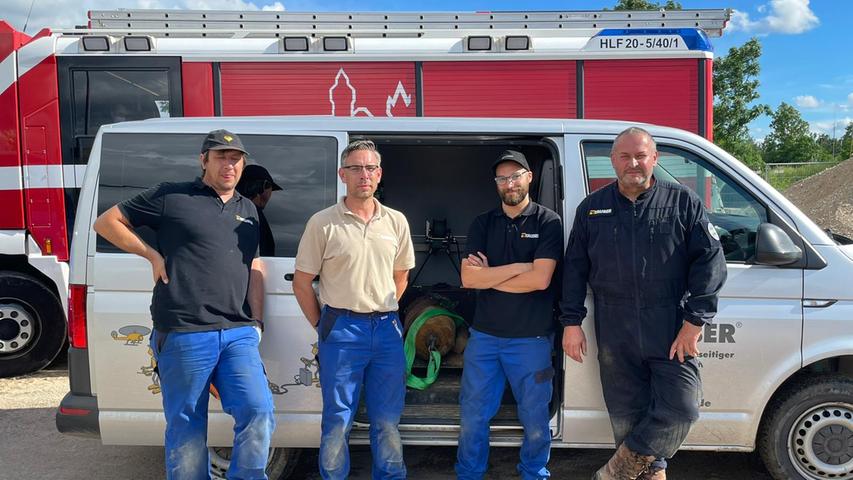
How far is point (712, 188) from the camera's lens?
3174mm

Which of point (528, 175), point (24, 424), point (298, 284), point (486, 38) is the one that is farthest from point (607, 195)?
point (24, 424)

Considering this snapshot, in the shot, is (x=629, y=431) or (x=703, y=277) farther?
(x=629, y=431)

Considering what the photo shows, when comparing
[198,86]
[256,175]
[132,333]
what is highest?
[198,86]

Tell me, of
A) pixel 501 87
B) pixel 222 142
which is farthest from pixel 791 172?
pixel 222 142

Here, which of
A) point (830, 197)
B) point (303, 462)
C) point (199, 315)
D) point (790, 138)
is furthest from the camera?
point (790, 138)

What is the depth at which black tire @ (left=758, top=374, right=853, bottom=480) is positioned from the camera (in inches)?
120

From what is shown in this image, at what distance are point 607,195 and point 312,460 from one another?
7.95ft

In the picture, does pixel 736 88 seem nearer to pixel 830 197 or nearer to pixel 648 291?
pixel 830 197

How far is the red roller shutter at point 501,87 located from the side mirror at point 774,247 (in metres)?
2.74

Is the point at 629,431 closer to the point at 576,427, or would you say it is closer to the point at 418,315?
the point at 576,427

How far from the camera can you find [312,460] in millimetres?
3846

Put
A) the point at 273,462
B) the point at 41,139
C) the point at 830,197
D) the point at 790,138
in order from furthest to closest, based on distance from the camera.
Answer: the point at 790,138 → the point at 830,197 → the point at 41,139 → the point at 273,462

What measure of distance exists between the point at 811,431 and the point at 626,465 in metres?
1.00

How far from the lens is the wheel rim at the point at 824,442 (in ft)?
10.1
